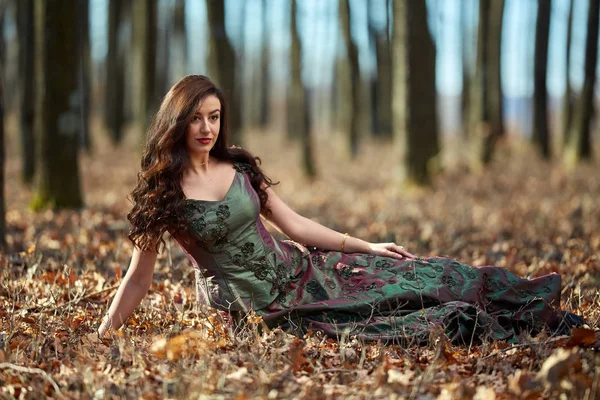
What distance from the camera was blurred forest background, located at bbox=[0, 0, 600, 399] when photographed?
2.98 m

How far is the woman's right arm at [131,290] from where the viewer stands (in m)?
3.71

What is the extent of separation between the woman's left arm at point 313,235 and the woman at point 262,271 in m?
0.03

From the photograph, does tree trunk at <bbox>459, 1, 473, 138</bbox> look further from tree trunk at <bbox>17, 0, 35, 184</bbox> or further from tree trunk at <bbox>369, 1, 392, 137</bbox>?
tree trunk at <bbox>17, 0, 35, 184</bbox>

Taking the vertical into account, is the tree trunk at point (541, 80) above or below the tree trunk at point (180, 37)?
below

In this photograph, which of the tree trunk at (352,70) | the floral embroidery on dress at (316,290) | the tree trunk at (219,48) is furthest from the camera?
the tree trunk at (352,70)

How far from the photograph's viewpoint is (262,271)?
3781mm

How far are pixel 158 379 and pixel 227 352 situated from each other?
496 mm

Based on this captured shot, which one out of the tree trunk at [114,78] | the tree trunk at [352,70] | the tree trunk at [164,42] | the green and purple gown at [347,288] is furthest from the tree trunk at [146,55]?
the tree trunk at [164,42]

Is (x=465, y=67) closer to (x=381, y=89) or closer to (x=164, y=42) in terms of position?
(x=381, y=89)

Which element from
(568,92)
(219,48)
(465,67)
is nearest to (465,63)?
(465,67)

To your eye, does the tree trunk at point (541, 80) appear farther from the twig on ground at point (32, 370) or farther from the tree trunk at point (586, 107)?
the twig on ground at point (32, 370)

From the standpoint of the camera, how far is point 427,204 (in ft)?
31.7

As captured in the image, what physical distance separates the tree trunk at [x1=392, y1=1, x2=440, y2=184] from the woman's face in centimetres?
756

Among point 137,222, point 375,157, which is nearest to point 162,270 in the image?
point 137,222
